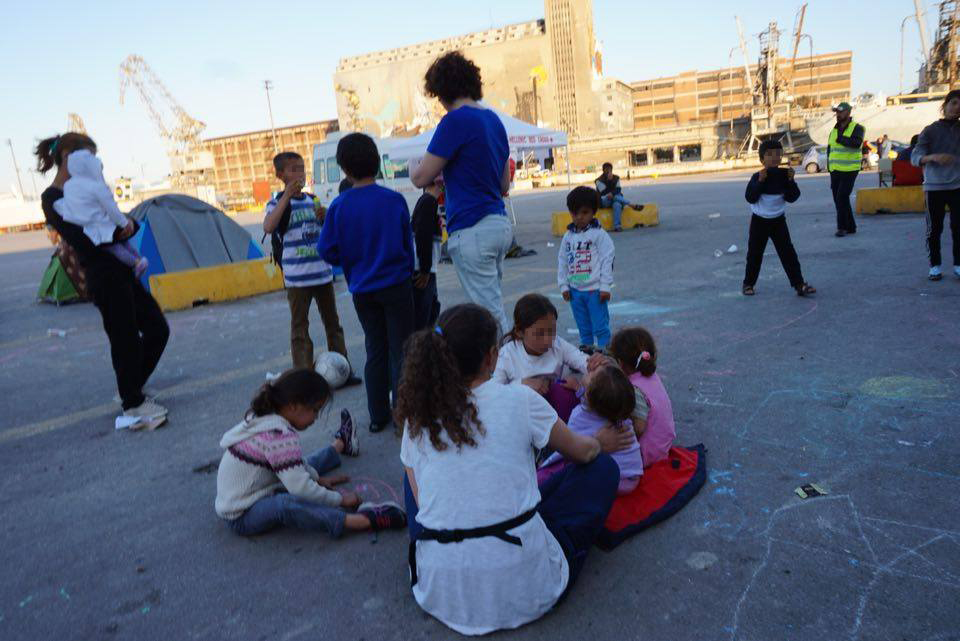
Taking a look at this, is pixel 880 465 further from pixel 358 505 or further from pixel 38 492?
pixel 38 492

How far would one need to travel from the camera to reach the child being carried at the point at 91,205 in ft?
13.3

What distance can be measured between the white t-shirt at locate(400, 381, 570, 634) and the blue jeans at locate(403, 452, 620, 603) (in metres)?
0.17

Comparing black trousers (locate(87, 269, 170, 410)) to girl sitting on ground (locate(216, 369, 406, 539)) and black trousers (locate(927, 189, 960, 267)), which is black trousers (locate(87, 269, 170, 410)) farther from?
black trousers (locate(927, 189, 960, 267))

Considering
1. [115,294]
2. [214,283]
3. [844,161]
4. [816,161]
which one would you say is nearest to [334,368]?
[115,294]

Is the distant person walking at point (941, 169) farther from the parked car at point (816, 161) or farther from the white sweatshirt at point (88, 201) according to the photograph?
the parked car at point (816, 161)

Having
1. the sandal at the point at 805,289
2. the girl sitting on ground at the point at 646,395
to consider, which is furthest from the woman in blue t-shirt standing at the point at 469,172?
the sandal at the point at 805,289

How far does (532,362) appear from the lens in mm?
3357

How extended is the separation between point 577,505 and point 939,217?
584cm

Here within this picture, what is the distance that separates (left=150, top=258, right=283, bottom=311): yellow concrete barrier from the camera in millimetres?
8805

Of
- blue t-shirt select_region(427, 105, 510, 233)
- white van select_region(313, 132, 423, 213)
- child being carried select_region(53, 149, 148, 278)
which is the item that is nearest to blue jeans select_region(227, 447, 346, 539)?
blue t-shirt select_region(427, 105, 510, 233)

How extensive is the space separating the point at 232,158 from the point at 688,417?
10699 centimetres

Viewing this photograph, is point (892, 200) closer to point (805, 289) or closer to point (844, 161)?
point (844, 161)

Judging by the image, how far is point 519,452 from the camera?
2.04 meters

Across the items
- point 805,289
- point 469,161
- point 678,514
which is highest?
point 469,161
